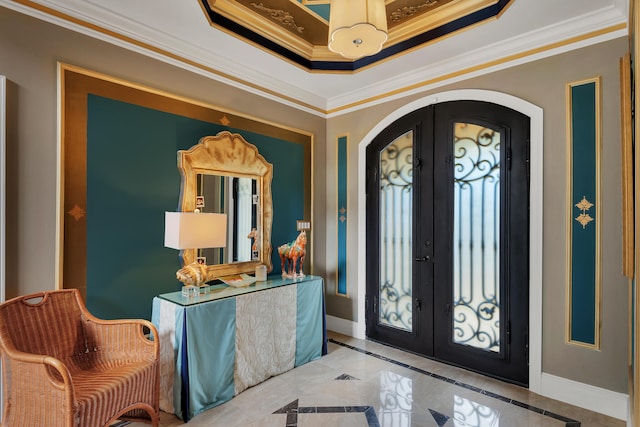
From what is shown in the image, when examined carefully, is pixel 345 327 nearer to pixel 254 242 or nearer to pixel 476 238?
pixel 254 242

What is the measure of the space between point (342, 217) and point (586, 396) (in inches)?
108

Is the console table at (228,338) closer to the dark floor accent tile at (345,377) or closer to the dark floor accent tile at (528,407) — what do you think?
the dark floor accent tile at (345,377)

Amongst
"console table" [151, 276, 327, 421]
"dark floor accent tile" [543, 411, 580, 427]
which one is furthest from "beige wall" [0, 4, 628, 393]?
"console table" [151, 276, 327, 421]

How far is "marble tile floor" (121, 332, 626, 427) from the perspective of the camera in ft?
7.59

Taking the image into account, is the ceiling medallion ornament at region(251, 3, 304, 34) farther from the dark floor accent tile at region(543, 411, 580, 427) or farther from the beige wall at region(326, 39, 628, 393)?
the dark floor accent tile at region(543, 411, 580, 427)

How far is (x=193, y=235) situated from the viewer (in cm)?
250

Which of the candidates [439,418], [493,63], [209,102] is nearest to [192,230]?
[209,102]

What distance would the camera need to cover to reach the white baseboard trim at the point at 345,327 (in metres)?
3.97

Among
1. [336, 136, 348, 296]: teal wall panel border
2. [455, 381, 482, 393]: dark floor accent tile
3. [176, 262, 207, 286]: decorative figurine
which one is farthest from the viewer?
[336, 136, 348, 296]: teal wall panel border

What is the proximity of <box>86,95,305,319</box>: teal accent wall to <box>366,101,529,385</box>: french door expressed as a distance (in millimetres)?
2105

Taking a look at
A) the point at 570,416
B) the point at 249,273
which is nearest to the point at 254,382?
the point at 249,273

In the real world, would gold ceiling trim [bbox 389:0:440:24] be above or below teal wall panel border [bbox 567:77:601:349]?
above

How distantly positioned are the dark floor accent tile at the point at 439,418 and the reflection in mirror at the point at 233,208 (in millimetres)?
2082

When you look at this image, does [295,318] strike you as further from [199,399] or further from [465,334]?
[465,334]
